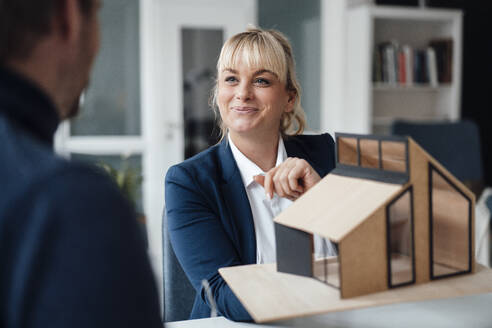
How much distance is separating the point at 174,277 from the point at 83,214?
1.05 metres

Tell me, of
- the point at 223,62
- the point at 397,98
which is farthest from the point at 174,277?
the point at 397,98

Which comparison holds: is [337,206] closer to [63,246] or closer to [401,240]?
[401,240]

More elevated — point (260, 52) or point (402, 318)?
point (260, 52)

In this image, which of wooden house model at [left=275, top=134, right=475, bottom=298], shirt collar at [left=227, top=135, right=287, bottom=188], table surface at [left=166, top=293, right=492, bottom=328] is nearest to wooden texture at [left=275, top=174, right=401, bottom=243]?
wooden house model at [left=275, top=134, right=475, bottom=298]

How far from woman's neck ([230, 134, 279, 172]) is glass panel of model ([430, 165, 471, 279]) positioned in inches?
28.5

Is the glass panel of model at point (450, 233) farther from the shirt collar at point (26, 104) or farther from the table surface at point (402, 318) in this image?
the shirt collar at point (26, 104)

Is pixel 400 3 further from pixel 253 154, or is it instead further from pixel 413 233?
pixel 413 233

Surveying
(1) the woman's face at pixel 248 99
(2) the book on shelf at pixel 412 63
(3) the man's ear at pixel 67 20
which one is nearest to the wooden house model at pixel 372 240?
(3) the man's ear at pixel 67 20

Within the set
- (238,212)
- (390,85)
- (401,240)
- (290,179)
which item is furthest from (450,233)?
(390,85)

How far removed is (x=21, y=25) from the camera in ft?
1.68

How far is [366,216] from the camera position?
85 cm

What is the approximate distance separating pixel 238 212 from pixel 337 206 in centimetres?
56

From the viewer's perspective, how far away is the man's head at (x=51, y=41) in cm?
51

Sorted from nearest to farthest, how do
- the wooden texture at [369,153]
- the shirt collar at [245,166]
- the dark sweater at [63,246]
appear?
the dark sweater at [63,246] < the wooden texture at [369,153] < the shirt collar at [245,166]
